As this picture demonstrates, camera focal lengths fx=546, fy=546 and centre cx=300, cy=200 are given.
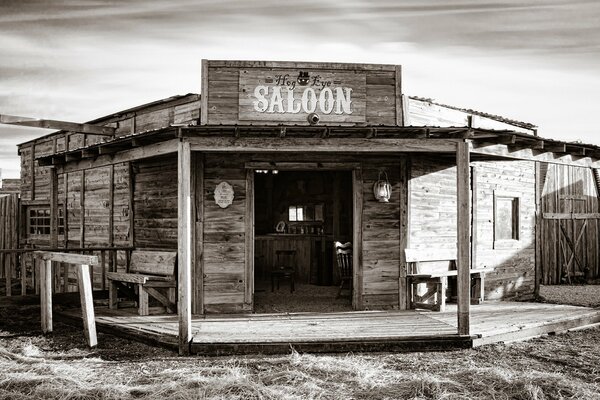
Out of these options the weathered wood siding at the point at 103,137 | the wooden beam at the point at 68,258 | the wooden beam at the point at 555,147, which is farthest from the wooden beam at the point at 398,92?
the wooden beam at the point at 68,258

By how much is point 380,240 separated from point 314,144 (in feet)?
9.60

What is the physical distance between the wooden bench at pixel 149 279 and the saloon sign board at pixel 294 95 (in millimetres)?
2895

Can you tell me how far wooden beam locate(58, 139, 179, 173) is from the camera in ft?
24.9

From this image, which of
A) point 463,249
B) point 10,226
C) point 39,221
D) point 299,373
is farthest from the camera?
point 10,226

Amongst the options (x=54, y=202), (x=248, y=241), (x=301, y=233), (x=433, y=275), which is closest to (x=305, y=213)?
(x=301, y=233)

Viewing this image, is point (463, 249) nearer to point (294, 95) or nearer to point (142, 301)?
point (294, 95)

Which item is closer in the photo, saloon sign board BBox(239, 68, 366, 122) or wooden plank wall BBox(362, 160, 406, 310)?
saloon sign board BBox(239, 68, 366, 122)

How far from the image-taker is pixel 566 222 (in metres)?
15.8

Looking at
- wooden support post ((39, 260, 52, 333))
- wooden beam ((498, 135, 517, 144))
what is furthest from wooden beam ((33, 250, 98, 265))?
wooden beam ((498, 135, 517, 144))

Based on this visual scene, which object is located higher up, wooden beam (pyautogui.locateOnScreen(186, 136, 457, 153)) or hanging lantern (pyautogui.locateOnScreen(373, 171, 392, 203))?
wooden beam (pyautogui.locateOnScreen(186, 136, 457, 153))

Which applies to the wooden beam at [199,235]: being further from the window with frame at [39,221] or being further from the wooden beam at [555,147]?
the window with frame at [39,221]

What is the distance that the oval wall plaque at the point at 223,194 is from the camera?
9.47 metres

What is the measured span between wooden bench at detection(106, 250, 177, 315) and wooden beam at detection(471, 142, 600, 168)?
5.31 meters

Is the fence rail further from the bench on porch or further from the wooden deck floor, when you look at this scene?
the bench on porch
